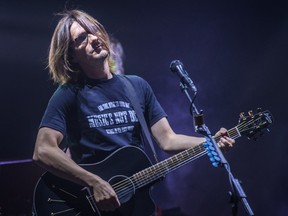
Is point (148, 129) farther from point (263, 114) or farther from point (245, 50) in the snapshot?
point (245, 50)

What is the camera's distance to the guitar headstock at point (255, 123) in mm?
2461

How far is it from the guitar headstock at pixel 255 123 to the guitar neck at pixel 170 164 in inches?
2.2

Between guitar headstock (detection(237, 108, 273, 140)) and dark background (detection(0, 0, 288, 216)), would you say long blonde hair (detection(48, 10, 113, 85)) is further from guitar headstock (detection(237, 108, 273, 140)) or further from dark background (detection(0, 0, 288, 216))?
dark background (detection(0, 0, 288, 216))

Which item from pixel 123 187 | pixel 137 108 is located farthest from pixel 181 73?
pixel 123 187

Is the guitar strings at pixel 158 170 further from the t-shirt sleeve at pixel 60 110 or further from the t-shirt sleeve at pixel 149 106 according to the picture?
the t-shirt sleeve at pixel 60 110

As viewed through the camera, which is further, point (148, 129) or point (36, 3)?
point (36, 3)

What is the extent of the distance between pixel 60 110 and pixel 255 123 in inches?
51.1

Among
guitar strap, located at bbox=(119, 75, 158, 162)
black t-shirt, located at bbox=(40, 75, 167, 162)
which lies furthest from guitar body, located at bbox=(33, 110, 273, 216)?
guitar strap, located at bbox=(119, 75, 158, 162)

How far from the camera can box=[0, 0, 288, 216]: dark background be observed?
14.6 feet

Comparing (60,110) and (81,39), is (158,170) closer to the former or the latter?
(60,110)

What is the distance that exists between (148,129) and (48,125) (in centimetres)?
73

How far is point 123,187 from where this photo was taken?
93.3 inches

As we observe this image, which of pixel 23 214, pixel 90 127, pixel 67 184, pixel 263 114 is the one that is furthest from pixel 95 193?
pixel 23 214

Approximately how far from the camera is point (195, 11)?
4.79m
